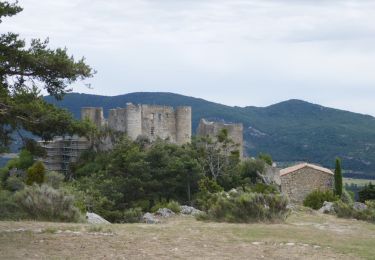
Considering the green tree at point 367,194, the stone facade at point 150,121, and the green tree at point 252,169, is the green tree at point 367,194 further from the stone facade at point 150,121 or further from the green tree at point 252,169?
the stone facade at point 150,121

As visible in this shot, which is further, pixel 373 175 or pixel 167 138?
pixel 373 175

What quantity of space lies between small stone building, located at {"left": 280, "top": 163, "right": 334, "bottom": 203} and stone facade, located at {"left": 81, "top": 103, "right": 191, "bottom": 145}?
9317mm

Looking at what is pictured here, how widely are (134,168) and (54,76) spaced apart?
89.5 ft

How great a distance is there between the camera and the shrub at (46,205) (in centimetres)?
1438

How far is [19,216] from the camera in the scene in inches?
563

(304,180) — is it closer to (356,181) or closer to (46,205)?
(46,205)

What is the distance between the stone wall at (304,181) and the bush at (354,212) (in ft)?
A: 76.7

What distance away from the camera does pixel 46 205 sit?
47.5 ft

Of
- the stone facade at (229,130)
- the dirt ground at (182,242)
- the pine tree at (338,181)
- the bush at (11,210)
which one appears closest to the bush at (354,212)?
the dirt ground at (182,242)

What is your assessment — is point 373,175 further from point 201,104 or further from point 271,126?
A: point 201,104

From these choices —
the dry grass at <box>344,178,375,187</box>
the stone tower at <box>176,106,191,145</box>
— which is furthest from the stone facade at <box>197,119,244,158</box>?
the dry grass at <box>344,178,375,187</box>

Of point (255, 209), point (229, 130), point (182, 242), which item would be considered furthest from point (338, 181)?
point (182, 242)

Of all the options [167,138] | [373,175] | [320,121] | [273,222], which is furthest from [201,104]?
[273,222]

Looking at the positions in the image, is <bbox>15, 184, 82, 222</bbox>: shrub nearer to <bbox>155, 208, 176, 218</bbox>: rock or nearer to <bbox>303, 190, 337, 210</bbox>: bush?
<bbox>155, 208, 176, 218</bbox>: rock
